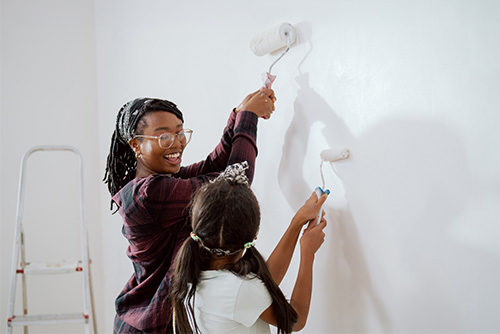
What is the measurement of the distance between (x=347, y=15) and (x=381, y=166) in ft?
1.32

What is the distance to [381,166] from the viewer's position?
43.7 inches

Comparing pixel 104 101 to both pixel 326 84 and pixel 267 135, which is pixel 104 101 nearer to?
pixel 267 135

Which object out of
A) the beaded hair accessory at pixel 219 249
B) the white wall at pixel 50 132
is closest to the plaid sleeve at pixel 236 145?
the beaded hair accessory at pixel 219 249

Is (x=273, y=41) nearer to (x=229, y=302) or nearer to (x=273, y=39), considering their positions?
(x=273, y=39)

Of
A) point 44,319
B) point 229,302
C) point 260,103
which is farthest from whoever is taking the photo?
point 44,319

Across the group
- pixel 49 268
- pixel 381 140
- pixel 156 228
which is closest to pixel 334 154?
pixel 381 140

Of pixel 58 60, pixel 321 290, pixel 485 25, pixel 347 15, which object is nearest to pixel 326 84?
pixel 347 15

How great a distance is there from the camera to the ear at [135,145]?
4.15 ft

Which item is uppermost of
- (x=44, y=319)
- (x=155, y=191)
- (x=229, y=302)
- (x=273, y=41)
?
(x=273, y=41)

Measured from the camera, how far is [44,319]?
2.00 m

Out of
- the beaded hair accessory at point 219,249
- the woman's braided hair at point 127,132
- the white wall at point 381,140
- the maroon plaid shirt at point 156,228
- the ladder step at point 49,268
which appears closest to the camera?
the white wall at point 381,140

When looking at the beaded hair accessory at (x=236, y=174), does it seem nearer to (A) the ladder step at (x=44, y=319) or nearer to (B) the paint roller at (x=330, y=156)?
(B) the paint roller at (x=330, y=156)

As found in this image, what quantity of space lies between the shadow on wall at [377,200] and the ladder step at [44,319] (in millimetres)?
1180

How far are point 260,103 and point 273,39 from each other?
20cm
